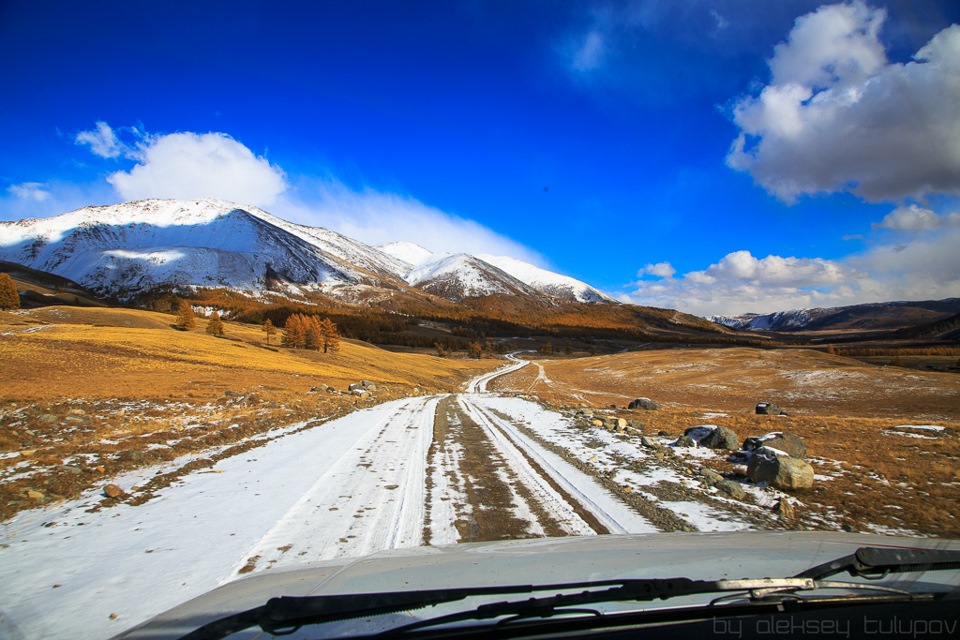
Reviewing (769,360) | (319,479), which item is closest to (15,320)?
(319,479)

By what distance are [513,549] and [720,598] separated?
2.07m

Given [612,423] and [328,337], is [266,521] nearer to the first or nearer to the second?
[612,423]

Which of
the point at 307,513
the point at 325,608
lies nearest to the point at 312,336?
the point at 307,513

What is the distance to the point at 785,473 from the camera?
866 cm

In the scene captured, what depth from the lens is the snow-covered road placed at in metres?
4.61

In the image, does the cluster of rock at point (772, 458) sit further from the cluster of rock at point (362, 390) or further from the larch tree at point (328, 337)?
the larch tree at point (328, 337)

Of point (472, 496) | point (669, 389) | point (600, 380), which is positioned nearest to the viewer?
point (472, 496)

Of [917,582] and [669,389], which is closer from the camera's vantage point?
[917,582]

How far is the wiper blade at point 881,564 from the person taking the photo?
10.7 feet

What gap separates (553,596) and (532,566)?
31.6 inches

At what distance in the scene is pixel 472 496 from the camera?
8320 mm

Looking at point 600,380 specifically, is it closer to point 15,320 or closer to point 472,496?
point 472,496

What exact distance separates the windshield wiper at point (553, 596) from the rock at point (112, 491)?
758 cm

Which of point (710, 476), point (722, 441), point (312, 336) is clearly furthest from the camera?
point (312, 336)
